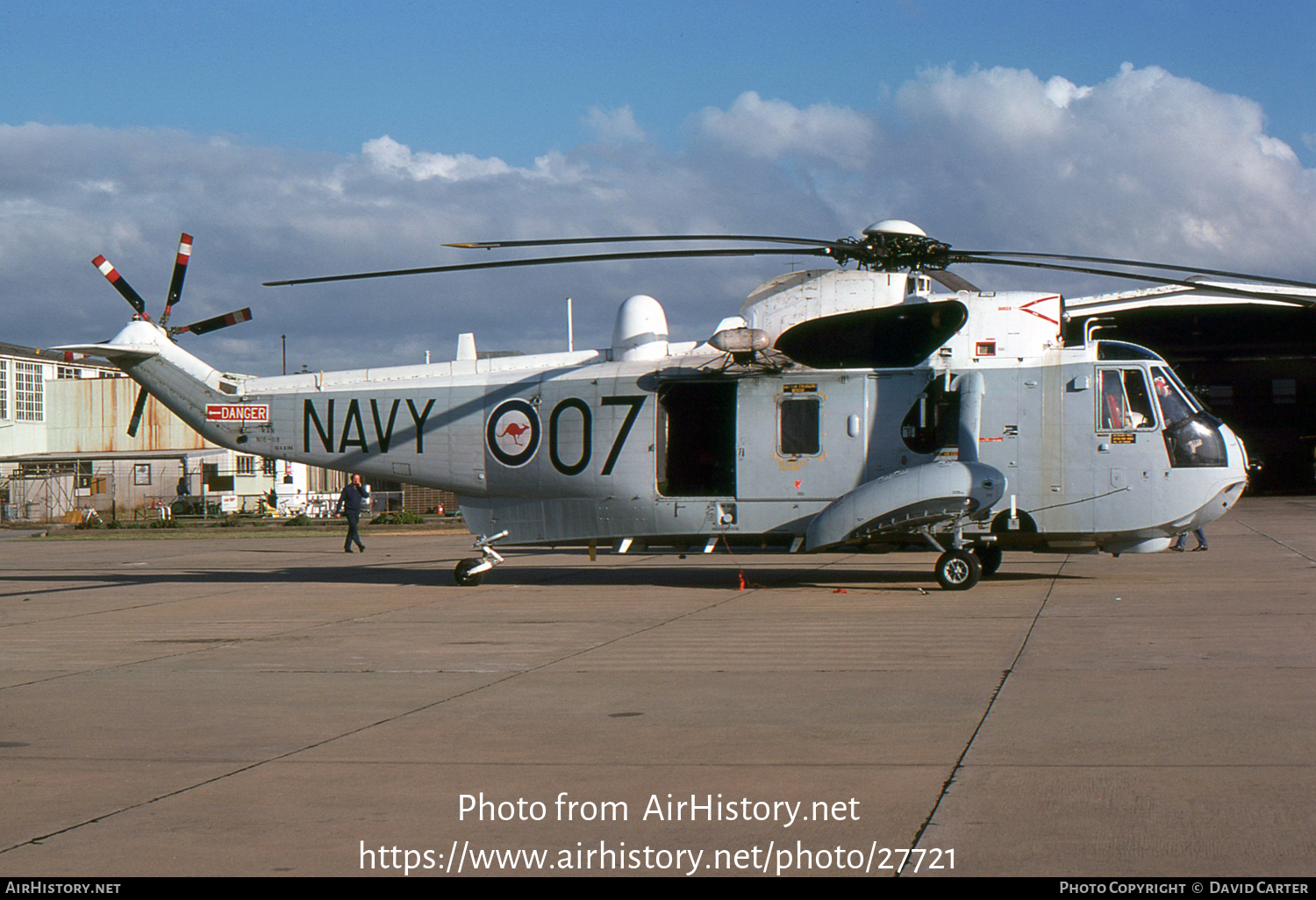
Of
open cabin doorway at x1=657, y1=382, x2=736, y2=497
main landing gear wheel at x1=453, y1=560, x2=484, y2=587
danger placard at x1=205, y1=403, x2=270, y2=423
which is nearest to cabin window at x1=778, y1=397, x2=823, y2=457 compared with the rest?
open cabin doorway at x1=657, y1=382, x2=736, y2=497

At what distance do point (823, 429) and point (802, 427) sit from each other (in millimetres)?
289

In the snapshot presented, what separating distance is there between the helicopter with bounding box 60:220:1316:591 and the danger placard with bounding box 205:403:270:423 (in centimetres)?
4

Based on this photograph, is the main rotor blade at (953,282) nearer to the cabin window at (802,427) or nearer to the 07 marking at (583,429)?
the cabin window at (802,427)

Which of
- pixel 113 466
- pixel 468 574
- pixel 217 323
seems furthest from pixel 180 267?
pixel 113 466

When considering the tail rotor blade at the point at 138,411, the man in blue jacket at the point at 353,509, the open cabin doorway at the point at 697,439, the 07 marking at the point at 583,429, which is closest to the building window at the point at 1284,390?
the man in blue jacket at the point at 353,509

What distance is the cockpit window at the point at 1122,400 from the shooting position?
14.9 metres

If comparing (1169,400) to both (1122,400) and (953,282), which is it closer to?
(1122,400)

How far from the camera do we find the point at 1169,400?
1486 cm

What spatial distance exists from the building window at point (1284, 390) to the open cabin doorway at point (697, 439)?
60.1m

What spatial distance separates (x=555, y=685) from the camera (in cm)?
863

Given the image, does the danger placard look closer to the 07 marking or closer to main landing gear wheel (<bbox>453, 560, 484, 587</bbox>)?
main landing gear wheel (<bbox>453, 560, 484, 587</bbox>)

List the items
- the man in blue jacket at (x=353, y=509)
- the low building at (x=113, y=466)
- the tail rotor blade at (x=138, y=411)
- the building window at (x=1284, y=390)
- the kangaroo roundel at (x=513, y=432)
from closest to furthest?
the kangaroo roundel at (x=513, y=432) → the tail rotor blade at (x=138, y=411) → the man in blue jacket at (x=353, y=509) → the low building at (x=113, y=466) → the building window at (x=1284, y=390)

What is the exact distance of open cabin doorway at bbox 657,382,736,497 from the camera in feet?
51.9

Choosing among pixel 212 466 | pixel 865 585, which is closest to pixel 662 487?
pixel 865 585
